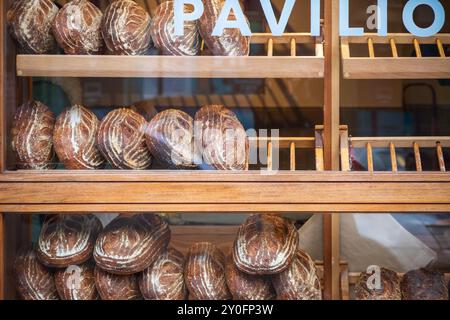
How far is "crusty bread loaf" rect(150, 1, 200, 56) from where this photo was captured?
1.74 meters

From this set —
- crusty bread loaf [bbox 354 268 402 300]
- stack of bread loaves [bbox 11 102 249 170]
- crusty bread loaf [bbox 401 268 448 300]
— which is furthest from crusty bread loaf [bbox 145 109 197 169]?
crusty bread loaf [bbox 401 268 448 300]

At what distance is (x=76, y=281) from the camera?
5.92ft

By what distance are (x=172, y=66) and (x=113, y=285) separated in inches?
24.7

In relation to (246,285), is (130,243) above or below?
above

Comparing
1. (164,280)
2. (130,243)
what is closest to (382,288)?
(164,280)

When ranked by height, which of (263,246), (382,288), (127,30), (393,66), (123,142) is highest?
(127,30)

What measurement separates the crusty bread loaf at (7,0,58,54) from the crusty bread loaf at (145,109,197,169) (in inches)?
14.7

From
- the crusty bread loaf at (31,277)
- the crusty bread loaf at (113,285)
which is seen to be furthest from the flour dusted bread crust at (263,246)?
the crusty bread loaf at (31,277)

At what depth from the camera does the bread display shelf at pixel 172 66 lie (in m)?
1.70

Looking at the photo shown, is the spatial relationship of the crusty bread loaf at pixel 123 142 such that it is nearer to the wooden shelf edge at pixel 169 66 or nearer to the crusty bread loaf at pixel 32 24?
the wooden shelf edge at pixel 169 66

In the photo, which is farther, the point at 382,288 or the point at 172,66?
the point at 382,288

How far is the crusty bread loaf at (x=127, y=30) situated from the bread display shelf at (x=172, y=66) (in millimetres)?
53

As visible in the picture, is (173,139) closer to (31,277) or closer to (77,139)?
(77,139)

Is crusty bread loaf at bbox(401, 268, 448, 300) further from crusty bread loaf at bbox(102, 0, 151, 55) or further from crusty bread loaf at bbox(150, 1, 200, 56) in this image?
crusty bread loaf at bbox(102, 0, 151, 55)
